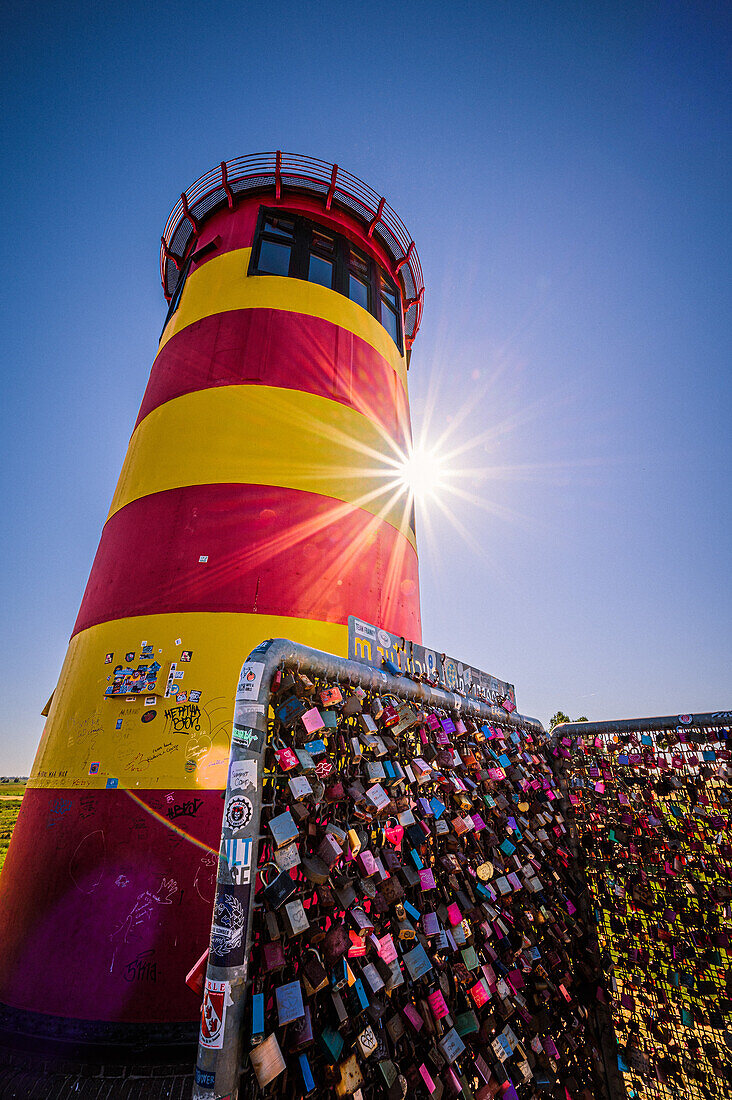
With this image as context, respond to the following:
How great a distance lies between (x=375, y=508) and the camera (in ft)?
24.5

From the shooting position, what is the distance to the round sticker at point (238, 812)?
1320 millimetres

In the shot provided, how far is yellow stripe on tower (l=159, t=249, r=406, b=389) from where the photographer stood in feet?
25.0

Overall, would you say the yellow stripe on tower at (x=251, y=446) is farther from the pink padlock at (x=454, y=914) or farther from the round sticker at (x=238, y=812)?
the round sticker at (x=238, y=812)

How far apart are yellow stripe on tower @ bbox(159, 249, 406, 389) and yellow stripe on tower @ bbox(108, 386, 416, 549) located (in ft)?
5.57

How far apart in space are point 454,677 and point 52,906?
4.74m

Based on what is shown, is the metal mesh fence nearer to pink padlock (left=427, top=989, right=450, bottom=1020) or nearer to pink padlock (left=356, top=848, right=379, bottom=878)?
pink padlock (left=427, top=989, right=450, bottom=1020)

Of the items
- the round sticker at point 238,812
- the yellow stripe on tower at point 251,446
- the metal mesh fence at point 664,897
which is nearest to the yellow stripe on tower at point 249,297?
the yellow stripe on tower at point 251,446

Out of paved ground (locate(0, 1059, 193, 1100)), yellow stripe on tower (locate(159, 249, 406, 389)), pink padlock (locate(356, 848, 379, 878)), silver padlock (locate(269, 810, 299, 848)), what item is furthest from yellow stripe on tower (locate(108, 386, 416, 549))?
paved ground (locate(0, 1059, 193, 1100))

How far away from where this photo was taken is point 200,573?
5645mm

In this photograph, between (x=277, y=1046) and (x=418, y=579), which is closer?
(x=277, y=1046)

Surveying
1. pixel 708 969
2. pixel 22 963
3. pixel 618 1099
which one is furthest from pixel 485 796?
pixel 22 963

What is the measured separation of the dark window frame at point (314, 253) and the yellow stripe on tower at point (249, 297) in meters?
0.18

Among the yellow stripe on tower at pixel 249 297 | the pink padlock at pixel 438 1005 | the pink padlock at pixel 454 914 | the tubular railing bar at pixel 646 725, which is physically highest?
the yellow stripe on tower at pixel 249 297

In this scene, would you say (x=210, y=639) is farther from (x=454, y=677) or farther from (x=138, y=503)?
(x=454, y=677)
